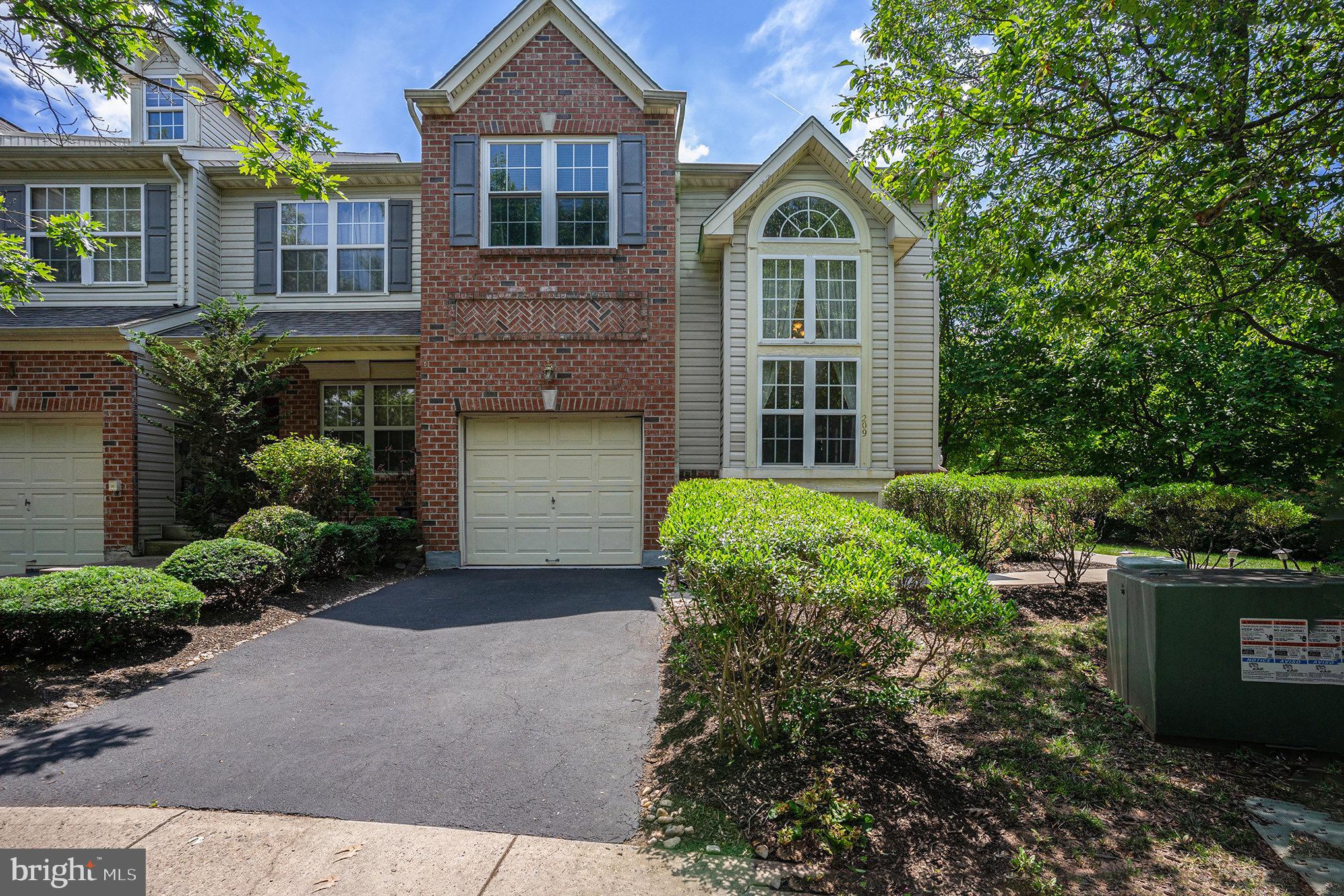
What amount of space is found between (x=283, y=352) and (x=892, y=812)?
10.6 metres

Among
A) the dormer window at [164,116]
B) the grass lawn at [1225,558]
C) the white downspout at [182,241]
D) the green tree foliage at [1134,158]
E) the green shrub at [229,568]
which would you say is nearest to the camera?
the green tree foliage at [1134,158]

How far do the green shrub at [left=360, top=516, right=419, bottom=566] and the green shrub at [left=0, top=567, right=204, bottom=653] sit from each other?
3.24 meters

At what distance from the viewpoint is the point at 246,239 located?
11070 mm

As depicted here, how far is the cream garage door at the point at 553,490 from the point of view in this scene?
370 inches

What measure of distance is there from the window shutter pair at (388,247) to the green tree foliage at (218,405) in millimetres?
1674

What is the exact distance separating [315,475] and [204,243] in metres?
5.67

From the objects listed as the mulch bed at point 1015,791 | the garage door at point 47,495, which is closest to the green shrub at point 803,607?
the mulch bed at point 1015,791

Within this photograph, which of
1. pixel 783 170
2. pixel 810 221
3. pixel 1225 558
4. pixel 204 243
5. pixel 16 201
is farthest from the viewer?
pixel 204 243

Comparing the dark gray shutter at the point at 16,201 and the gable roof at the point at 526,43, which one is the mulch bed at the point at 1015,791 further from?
the dark gray shutter at the point at 16,201

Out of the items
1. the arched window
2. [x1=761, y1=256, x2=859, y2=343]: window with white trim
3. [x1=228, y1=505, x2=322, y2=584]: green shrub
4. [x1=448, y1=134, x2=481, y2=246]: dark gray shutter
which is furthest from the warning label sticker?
[x1=448, y1=134, x2=481, y2=246]: dark gray shutter

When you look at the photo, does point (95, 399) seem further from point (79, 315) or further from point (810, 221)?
point (810, 221)

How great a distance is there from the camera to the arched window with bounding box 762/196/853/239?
31.4ft

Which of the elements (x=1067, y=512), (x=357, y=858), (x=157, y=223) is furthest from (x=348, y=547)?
(x=1067, y=512)

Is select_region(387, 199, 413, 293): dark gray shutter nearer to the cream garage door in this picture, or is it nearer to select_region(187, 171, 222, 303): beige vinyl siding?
select_region(187, 171, 222, 303): beige vinyl siding
